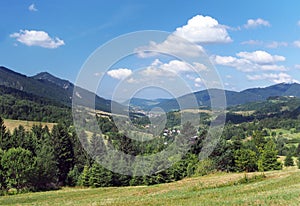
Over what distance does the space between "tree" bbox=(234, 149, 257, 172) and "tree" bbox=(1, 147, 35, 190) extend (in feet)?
171

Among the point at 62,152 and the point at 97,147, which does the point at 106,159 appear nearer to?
the point at 97,147

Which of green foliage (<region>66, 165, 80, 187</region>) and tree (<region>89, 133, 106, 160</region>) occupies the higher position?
tree (<region>89, 133, 106, 160</region>)

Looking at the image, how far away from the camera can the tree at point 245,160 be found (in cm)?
9312

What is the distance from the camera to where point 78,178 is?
314ft

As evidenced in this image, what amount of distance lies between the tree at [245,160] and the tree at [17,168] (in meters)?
52.0

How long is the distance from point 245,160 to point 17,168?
57.2 m

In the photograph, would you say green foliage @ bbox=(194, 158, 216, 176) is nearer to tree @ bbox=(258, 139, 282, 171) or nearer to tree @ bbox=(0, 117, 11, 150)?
tree @ bbox=(258, 139, 282, 171)

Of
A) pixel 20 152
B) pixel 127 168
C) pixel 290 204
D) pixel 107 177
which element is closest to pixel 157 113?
pixel 290 204

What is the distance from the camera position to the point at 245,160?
93500 millimetres

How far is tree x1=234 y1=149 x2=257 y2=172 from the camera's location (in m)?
93.1

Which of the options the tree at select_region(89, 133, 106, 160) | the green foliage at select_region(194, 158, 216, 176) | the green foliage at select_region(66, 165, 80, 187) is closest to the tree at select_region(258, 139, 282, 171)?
the green foliage at select_region(194, 158, 216, 176)

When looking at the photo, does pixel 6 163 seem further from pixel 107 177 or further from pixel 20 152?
pixel 107 177

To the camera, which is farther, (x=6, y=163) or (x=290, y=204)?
(x=6, y=163)

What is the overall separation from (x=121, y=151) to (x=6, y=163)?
2846 cm
